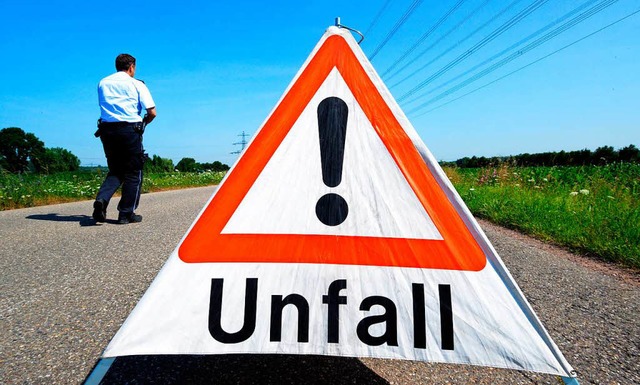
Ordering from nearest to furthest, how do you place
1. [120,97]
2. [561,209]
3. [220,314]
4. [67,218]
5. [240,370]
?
[220,314]
[240,370]
[120,97]
[561,209]
[67,218]

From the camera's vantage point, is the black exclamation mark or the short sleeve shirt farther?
the short sleeve shirt

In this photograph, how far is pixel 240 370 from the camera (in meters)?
1.38

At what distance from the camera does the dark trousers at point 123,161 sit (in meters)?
4.53

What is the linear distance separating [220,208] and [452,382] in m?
1.10

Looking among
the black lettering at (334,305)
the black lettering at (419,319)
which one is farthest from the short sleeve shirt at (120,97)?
the black lettering at (419,319)

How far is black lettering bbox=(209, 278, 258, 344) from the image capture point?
1.01 meters

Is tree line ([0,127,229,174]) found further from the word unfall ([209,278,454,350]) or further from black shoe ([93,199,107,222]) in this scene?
the word unfall ([209,278,454,350])

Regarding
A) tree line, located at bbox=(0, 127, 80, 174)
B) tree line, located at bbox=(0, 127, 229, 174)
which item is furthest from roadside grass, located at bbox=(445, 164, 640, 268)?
tree line, located at bbox=(0, 127, 80, 174)

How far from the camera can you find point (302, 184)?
1.18 m

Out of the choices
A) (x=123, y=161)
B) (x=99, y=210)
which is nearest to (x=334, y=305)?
(x=123, y=161)

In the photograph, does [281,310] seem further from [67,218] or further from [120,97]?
[67,218]

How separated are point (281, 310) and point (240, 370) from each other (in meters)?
0.51

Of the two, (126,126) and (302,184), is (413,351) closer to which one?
(302,184)

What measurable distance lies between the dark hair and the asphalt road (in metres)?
Result: 2.37
